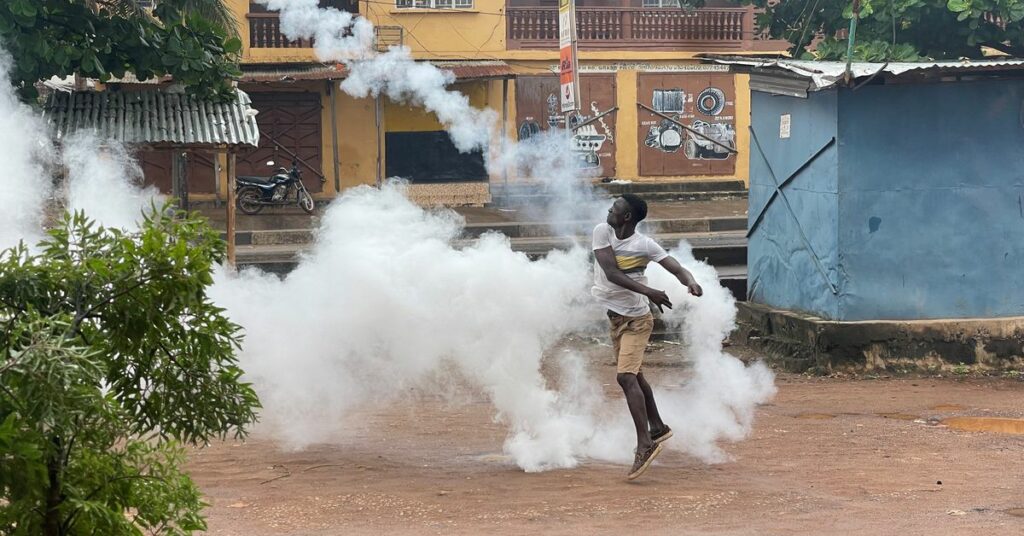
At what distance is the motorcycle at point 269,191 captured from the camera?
2453 cm

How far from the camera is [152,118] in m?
13.5

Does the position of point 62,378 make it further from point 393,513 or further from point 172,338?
point 393,513

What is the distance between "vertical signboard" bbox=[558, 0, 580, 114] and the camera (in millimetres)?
20859

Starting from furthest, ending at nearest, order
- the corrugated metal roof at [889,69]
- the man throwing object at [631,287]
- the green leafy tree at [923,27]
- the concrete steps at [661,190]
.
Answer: the concrete steps at [661,190] < the green leafy tree at [923,27] < the corrugated metal roof at [889,69] < the man throwing object at [631,287]

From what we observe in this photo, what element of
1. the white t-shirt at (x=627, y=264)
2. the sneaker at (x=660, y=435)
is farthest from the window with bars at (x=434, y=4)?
the sneaker at (x=660, y=435)

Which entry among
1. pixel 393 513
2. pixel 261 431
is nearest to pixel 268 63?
pixel 261 431

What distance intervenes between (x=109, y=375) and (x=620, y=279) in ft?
13.7

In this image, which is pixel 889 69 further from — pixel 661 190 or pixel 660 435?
pixel 661 190

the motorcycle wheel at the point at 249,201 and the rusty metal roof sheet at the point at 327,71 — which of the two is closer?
the motorcycle wheel at the point at 249,201

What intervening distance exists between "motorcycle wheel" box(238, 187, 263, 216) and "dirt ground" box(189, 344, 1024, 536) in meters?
15.5

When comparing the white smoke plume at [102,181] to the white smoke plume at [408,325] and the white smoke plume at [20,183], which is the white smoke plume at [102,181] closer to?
the white smoke plume at [20,183]

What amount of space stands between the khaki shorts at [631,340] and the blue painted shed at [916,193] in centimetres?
481

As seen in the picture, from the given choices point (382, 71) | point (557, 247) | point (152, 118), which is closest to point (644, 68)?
point (382, 71)

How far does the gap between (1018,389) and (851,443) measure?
3.33 m
